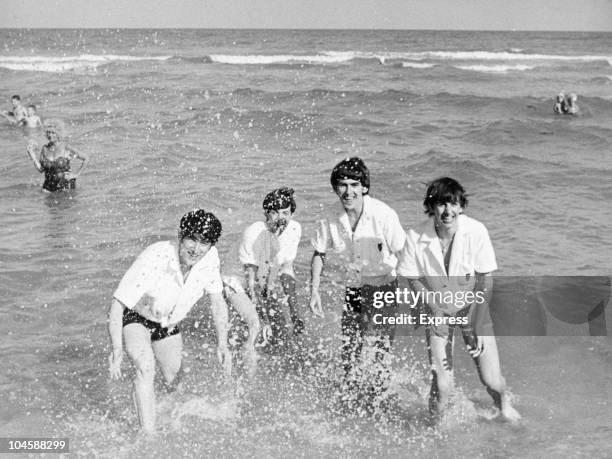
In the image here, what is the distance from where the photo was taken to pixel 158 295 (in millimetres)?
4590

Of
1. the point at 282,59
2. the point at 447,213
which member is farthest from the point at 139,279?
the point at 282,59

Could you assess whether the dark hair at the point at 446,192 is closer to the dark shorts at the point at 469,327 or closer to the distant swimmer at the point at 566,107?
the dark shorts at the point at 469,327

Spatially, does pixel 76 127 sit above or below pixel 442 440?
above

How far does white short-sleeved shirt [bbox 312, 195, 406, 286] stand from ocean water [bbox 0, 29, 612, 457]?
1.15m

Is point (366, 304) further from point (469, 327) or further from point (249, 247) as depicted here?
point (249, 247)

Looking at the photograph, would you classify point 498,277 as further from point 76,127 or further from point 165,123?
point 76,127

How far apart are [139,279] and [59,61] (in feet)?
135

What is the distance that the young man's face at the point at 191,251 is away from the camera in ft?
14.6

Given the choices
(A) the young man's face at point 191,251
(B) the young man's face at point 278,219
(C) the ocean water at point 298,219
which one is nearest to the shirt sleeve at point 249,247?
(B) the young man's face at point 278,219

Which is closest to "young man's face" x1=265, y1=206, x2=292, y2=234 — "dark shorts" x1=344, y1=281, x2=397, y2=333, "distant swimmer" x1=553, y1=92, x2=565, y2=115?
"dark shorts" x1=344, y1=281, x2=397, y2=333

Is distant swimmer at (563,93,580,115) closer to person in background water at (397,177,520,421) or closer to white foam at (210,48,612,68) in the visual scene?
person in background water at (397,177,520,421)

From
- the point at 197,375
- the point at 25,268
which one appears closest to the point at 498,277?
the point at 197,375

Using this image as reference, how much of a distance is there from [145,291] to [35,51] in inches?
1992

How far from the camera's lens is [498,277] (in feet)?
26.3
